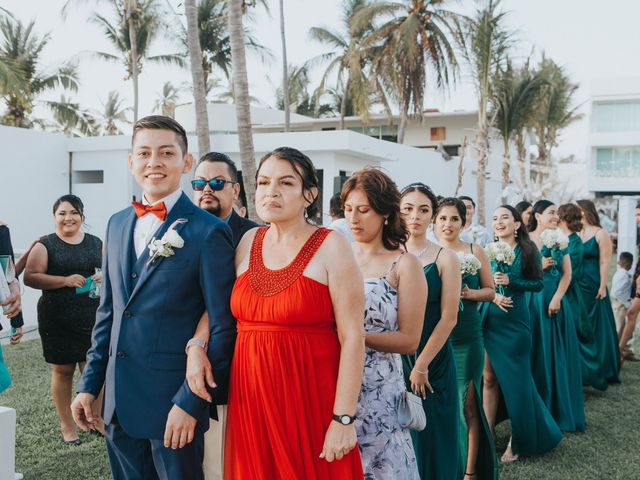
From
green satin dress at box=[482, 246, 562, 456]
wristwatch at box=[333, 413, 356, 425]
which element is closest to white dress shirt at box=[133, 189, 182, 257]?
wristwatch at box=[333, 413, 356, 425]

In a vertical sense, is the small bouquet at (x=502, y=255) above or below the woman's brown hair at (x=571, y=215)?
below

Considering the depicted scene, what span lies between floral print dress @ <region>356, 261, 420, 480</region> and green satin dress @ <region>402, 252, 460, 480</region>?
0.82m

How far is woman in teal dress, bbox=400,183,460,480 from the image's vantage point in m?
4.07

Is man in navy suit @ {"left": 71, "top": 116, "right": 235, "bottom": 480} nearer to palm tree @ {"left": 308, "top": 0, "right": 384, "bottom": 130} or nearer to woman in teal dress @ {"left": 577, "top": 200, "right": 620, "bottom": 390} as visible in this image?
woman in teal dress @ {"left": 577, "top": 200, "right": 620, "bottom": 390}

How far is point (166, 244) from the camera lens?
2697 mm

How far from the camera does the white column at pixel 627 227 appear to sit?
1520cm

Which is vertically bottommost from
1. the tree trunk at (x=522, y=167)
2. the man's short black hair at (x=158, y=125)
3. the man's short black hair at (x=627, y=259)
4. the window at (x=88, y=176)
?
the man's short black hair at (x=627, y=259)

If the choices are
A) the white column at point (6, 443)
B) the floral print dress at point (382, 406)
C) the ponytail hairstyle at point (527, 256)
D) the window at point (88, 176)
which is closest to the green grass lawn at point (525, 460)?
the white column at point (6, 443)

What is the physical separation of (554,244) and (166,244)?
18.0ft

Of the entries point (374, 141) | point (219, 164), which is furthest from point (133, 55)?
point (219, 164)

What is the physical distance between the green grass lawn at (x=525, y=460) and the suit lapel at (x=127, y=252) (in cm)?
290

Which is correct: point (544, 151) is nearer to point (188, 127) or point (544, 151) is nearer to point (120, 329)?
point (188, 127)

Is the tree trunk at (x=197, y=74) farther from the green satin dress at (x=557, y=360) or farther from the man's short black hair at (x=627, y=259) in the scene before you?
the man's short black hair at (x=627, y=259)

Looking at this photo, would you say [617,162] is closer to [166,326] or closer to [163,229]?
[163,229]
